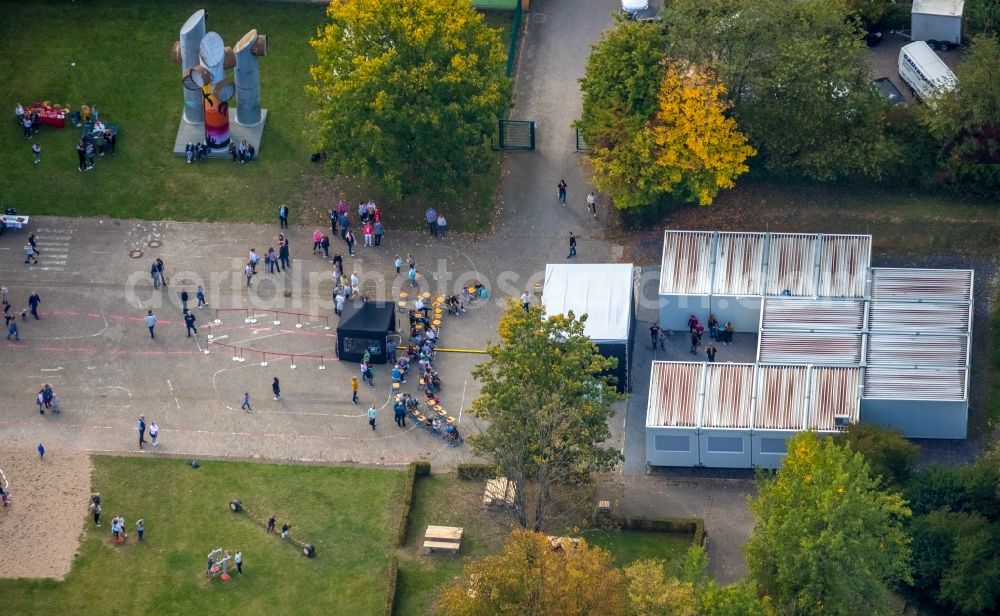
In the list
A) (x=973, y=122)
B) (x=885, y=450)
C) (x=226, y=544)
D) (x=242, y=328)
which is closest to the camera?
(x=885, y=450)

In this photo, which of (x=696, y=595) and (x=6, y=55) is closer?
(x=696, y=595)

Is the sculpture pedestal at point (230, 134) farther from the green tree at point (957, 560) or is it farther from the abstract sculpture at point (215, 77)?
the green tree at point (957, 560)

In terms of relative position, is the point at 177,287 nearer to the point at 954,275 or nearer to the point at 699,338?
the point at 699,338

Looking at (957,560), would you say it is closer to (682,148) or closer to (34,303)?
(682,148)

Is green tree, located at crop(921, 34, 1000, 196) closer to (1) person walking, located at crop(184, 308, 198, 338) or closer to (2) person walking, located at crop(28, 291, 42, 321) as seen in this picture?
(1) person walking, located at crop(184, 308, 198, 338)

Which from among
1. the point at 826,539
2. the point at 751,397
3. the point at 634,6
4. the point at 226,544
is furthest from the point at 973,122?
the point at 226,544

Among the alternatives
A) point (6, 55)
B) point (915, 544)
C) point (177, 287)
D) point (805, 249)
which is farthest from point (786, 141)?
point (6, 55)
